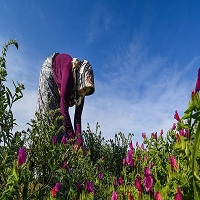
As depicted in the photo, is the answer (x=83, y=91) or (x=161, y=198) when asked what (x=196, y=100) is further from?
(x=83, y=91)

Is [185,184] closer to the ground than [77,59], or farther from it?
closer to the ground

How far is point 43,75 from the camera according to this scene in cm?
380

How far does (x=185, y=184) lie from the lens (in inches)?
54.5

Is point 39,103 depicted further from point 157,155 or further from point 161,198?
point 161,198

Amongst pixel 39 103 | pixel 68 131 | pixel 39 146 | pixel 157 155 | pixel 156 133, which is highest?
pixel 39 103

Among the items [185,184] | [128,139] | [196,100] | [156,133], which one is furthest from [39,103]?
[196,100]

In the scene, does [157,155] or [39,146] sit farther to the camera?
[157,155]

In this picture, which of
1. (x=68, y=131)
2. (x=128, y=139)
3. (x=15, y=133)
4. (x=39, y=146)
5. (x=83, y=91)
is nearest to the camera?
(x=15, y=133)

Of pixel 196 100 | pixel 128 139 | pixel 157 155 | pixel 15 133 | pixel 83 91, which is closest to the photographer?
pixel 196 100

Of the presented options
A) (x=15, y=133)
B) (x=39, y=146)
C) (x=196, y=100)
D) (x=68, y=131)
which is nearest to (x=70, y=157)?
(x=39, y=146)

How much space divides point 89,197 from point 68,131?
1414 millimetres

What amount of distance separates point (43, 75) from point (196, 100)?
3.29 meters

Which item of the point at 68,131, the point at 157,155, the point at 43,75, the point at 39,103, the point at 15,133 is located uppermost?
the point at 43,75

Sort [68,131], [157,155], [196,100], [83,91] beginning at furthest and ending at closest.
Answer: [83,91] < [68,131] < [157,155] < [196,100]
